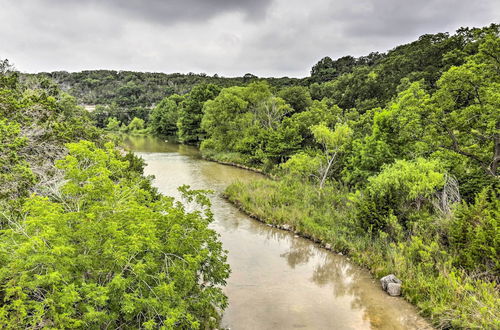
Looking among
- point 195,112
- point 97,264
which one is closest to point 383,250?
point 97,264

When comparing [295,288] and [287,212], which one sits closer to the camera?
[295,288]

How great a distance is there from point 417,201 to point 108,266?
469 inches

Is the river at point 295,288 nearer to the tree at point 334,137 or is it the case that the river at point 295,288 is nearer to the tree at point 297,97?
the tree at point 334,137

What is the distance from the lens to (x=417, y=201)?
12.4m

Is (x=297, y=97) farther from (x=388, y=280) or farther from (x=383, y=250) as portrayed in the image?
(x=388, y=280)

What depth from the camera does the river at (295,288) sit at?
8.68 meters

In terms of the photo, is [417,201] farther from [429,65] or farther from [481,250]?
[429,65]

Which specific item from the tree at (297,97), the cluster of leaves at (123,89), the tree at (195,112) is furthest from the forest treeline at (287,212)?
the cluster of leaves at (123,89)

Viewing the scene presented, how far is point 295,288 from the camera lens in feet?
34.8

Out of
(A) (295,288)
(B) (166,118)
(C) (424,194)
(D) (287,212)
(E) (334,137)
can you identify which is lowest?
(A) (295,288)

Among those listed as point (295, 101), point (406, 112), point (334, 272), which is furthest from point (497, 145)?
point (295, 101)

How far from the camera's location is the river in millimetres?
8680

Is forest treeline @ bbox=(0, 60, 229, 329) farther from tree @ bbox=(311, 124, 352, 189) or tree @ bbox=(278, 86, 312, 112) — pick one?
tree @ bbox=(278, 86, 312, 112)

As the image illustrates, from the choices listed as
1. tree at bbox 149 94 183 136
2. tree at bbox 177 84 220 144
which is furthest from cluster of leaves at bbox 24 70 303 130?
tree at bbox 177 84 220 144
